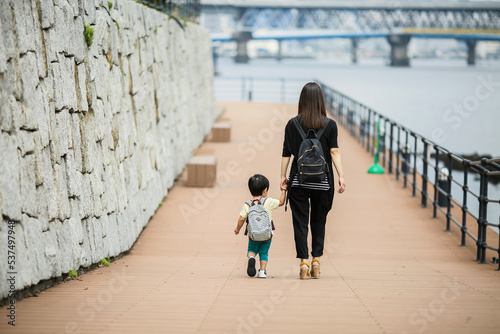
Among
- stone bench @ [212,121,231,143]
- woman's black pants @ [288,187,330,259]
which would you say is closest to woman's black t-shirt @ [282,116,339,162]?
Result: woman's black pants @ [288,187,330,259]

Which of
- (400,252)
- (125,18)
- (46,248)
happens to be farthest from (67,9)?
(400,252)

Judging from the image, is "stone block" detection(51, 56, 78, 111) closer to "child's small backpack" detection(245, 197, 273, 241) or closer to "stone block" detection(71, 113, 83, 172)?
"stone block" detection(71, 113, 83, 172)

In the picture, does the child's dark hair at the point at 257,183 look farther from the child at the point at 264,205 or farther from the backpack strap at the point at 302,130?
→ the backpack strap at the point at 302,130

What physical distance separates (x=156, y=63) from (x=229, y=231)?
3.65 meters

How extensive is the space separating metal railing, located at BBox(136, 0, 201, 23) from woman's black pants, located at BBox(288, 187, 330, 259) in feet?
21.1

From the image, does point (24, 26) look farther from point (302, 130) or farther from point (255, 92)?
point (255, 92)

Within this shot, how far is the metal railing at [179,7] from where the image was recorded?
534 inches

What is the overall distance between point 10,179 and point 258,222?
7.59 feet

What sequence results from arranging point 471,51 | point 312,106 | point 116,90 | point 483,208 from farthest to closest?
1. point 471,51
2. point 116,90
3. point 483,208
4. point 312,106

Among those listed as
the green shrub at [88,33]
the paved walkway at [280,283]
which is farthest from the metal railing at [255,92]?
the green shrub at [88,33]

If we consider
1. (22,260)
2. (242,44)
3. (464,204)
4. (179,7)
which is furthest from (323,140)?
(242,44)

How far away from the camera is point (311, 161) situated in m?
6.08

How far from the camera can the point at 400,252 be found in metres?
8.94

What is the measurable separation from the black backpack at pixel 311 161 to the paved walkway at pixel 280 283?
0.87 metres
